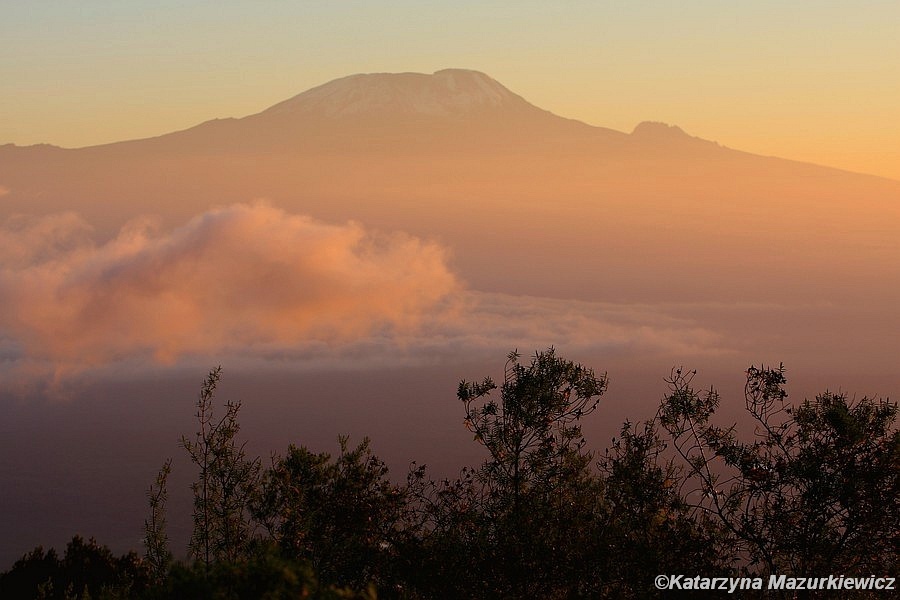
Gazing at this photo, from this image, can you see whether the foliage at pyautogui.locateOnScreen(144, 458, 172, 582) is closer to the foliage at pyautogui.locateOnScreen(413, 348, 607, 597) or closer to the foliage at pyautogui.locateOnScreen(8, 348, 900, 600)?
the foliage at pyautogui.locateOnScreen(8, 348, 900, 600)

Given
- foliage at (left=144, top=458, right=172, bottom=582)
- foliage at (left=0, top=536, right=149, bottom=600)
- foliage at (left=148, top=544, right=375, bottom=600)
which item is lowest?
foliage at (left=0, top=536, right=149, bottom=600)

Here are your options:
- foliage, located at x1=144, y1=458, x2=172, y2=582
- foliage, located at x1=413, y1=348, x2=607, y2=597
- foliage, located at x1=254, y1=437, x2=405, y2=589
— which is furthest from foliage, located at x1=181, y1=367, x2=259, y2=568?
foliage, located at x1=413, y1=348, x2=607, y2=597

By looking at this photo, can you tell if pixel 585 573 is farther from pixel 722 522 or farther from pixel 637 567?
pixel 722 522

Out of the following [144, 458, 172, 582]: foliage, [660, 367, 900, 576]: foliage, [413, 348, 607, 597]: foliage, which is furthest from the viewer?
[144, 458, 172, 582]: foliage

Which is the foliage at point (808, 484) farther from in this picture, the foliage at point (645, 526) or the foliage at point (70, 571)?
the foliage at point (70, 571)

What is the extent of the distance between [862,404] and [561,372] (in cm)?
744

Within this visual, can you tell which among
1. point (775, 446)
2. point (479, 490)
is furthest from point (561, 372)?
point (775, 446)

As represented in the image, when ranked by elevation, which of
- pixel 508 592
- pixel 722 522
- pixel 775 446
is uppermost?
pixel 775 446

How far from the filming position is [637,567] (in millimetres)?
23578

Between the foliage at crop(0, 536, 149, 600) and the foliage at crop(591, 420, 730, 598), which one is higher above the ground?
the foliage at crop(591, 420, 730, 598)

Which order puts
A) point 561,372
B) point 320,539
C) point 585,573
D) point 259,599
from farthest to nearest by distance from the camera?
point 320,539 < point 561,372 < point 585,573 < point 259,599

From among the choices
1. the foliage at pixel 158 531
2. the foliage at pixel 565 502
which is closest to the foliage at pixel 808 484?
the foliage at pixel 565 502

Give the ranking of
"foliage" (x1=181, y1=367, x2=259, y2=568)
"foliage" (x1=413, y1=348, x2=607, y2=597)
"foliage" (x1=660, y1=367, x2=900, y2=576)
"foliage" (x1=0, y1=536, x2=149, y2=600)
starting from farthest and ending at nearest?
"foliage" (x1=0, y1=536, x2=149, y2=600) < "foliage" (x1=181, y1=367, x2=259, y2=568) < "foliage" (x1=413, y1=348, x2=607, y2=597) < "foliage" (x1=660, y1=367, x2=900, y2=576)

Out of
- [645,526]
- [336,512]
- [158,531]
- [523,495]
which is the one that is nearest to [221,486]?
[158,531]
